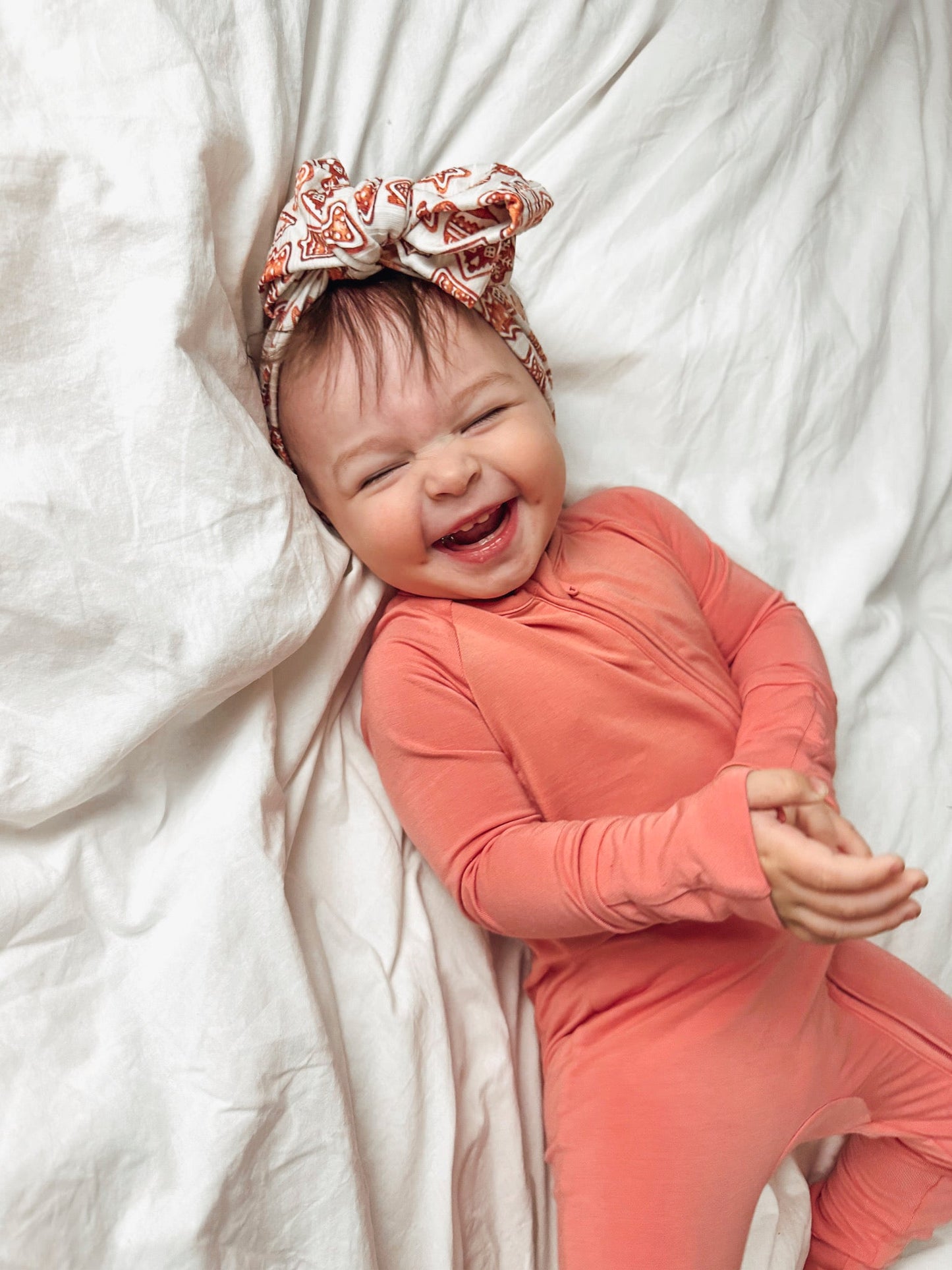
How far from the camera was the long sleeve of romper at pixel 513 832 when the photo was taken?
2.40 ft

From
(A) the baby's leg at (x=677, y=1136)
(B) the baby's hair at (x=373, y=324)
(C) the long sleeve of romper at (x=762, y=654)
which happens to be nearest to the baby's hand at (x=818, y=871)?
(C) the long sleeve of romper at (x=762, y=654)

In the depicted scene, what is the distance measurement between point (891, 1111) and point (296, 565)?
2.31 feet

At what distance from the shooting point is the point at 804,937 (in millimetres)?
722

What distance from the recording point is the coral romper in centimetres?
86

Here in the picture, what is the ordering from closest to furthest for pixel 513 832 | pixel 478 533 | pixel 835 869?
pixel 835 869, pixel 513 832, pixel 478 533

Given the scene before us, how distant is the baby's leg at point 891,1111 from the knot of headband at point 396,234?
2.25 feet

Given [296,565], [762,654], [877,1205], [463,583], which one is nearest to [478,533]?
[463,583]

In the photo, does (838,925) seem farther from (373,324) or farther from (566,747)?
(373,324)

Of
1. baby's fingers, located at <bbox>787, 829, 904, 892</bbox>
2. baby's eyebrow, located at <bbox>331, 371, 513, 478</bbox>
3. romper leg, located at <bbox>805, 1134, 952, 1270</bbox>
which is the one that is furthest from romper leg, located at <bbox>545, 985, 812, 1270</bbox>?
baby's eyebrow, located at <bbox>331, 371, 513, 478</bbox>

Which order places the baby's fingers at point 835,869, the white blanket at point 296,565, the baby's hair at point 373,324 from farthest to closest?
the baby's hair at point 373,324, the white blanket at point 296,565, the baby's fingers at point 835,869

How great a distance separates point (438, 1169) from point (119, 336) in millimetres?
715

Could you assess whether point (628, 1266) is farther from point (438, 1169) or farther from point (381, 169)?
point (381, 169)

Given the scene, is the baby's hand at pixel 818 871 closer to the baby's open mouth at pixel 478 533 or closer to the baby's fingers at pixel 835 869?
the baby's fingers at pixel 835 869

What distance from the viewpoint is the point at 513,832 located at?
86 centimetres
